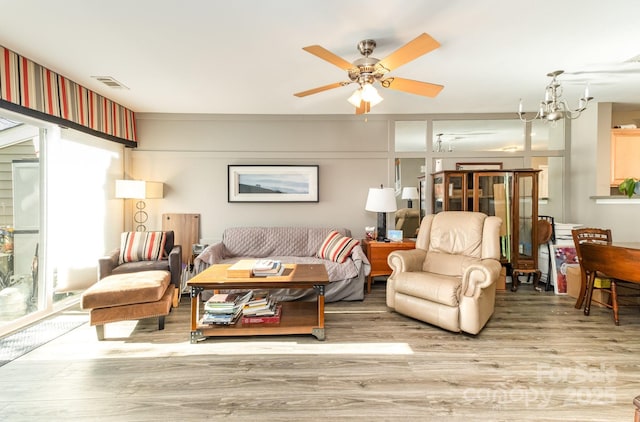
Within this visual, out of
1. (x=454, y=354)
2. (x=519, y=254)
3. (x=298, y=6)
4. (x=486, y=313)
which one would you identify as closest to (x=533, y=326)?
(x=486, y=313)

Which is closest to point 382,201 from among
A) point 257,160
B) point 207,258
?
point 257,160

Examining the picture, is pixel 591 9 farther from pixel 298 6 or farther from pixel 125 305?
pixel 125 305

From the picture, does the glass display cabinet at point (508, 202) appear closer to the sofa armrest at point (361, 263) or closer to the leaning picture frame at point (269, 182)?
the sofa armrest at point (361, 263)

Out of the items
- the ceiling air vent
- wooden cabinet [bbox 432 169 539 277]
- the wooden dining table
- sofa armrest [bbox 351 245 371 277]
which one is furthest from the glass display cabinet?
the ceiling air vent

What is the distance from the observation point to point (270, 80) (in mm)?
3266

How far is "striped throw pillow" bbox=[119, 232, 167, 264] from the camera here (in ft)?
11.3

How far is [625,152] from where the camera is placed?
13.6 ft

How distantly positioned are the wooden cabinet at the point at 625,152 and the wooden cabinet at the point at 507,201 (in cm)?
117

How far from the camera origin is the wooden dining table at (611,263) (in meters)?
2.69

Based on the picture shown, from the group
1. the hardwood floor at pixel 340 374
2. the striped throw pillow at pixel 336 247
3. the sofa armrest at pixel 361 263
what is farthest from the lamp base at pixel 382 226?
the hardwood floor at pixel 340 374

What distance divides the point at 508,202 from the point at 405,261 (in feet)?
6.47

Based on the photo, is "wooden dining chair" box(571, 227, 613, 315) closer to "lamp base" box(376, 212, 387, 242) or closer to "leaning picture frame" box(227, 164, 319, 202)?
"lamp base" box(376, 212, 387, 242)

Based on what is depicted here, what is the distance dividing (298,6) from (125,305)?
268 centimetres

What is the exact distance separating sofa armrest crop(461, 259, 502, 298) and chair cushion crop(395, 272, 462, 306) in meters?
0.07
